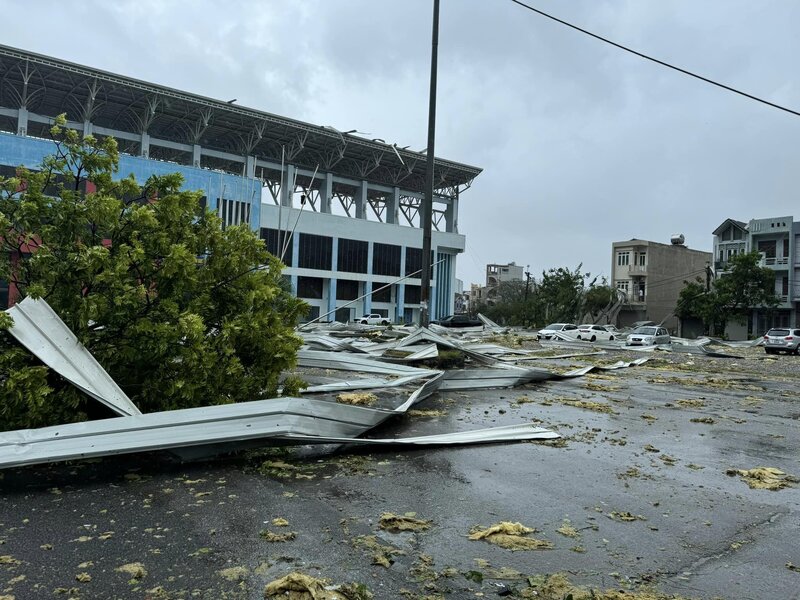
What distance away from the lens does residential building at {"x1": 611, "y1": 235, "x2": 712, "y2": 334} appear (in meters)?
74.3

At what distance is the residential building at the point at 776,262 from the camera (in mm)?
55812

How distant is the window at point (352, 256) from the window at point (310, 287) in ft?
9.65

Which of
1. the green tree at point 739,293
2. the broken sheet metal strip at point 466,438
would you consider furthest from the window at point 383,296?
the broken sheet metal strip at point 466,438

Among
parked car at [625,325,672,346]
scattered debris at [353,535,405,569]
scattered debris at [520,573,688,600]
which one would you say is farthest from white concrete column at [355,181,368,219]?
scattered debris at [520,573,688,600]

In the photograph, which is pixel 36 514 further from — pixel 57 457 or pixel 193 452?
pixel 193 452

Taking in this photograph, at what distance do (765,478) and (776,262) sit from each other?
198 feet

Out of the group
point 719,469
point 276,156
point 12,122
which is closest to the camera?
point 719,469

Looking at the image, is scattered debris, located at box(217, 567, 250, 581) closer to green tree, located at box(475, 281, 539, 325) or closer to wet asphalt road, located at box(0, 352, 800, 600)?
wet asphalt road, located at box(0, 352, 800, 600)

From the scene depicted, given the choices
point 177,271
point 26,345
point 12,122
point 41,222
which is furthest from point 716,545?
point 12,122

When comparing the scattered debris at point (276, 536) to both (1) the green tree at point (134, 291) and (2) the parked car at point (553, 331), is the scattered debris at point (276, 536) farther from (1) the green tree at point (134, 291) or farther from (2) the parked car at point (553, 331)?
(2) the parked car at point (553, 331)

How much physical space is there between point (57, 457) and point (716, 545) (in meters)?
4.71

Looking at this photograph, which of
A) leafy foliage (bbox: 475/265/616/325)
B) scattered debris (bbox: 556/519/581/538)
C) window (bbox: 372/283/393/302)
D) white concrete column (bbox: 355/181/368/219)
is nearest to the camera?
scattered debris (bbox: 556/519/581/538)

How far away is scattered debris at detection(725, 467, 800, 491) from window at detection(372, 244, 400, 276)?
6801 cm

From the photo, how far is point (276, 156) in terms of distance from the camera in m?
74.6
